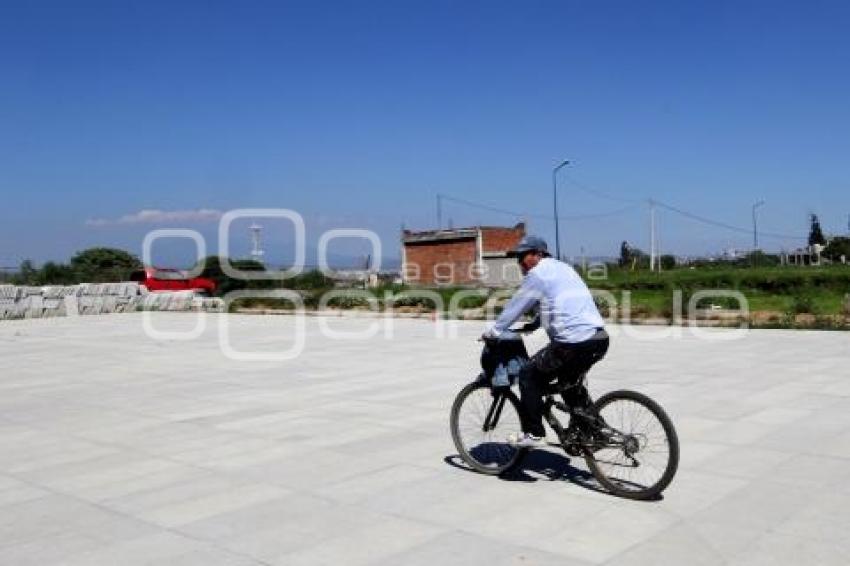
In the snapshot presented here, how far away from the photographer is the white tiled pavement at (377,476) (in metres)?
4.68

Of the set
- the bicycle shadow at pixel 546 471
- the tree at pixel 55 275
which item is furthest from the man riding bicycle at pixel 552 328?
the tree at pixel 55 275

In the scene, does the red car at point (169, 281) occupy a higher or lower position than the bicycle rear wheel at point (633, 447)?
higher

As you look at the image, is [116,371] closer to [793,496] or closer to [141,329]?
[141,329]

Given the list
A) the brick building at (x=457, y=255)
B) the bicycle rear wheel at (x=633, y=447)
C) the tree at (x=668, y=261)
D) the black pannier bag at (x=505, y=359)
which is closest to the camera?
the bicycle rear wheel at (x=633, y=447)

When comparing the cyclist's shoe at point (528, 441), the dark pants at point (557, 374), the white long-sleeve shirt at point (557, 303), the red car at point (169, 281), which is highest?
the red car at point (169, 281)

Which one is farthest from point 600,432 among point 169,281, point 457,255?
point 457,255

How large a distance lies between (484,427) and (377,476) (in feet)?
2.91

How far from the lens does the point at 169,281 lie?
3316 cm

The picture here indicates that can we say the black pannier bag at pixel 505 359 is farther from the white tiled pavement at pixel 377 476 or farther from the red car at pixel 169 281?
the red car at pixel 169 281

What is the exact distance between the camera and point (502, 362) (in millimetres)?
5973

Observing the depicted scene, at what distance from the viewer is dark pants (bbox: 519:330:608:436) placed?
550 cm

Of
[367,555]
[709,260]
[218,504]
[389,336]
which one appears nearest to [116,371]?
[389,336]

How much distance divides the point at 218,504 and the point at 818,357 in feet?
31.0

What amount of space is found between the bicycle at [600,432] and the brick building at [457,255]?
127 feet
